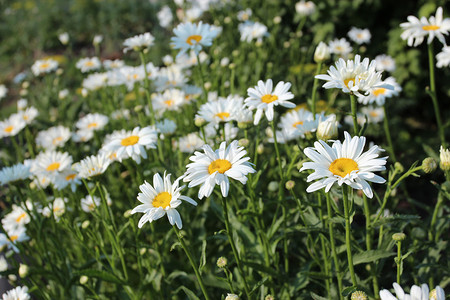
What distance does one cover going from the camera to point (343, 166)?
1.36m

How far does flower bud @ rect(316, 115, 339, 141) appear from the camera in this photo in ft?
5.14

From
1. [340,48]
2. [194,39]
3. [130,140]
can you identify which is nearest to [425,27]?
[340,48]

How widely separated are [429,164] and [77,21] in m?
7.85

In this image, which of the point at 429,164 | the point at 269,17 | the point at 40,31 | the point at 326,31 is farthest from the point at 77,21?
the point at 429,164

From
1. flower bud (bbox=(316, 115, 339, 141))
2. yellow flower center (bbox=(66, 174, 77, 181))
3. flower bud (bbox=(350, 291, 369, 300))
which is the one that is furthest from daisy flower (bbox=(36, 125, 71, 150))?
flower bud (bbox=(350, 291, 369, 300))

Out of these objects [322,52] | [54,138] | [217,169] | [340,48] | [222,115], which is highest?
[340,48]

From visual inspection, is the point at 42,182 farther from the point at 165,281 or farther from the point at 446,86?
the point at 446,86

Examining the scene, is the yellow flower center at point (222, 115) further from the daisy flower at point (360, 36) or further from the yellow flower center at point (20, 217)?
the daisy flower at point (360, 36)

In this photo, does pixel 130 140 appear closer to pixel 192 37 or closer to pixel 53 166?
pixel 53 166

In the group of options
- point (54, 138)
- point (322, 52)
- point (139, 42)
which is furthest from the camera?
point (54, 138)

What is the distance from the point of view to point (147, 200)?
1.50 metres

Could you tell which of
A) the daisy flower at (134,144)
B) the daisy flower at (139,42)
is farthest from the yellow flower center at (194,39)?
the daisy flower at (134,144)

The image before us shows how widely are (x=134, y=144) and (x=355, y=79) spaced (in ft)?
3.81

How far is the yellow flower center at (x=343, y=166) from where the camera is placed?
4.39 ft
